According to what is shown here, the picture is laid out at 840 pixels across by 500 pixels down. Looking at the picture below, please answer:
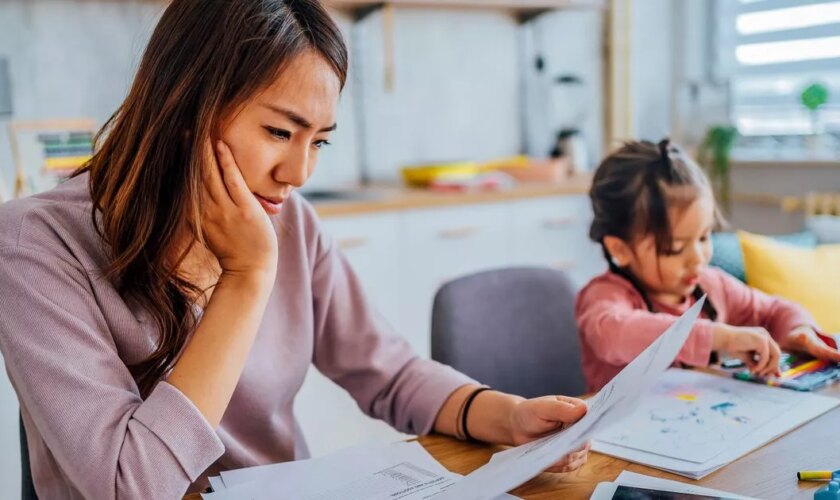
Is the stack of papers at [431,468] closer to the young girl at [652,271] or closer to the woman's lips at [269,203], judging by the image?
the woman's lips at [269,203]

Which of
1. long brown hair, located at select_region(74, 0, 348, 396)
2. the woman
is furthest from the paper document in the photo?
long brown hair, located at select_region(74, 0, 348, 396)

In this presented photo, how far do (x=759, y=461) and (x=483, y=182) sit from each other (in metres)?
2.26

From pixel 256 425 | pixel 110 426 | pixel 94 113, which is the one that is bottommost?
pixel 256 425

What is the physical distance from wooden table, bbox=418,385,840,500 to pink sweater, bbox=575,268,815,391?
32cm

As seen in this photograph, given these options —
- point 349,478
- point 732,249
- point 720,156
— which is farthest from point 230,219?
point 720,156

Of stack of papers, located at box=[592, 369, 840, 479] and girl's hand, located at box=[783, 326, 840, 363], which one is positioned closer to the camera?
stack of papers, located at box=[592, 369, 840, 479]

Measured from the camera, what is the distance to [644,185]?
1579mm

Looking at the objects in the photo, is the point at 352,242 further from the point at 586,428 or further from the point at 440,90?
the point at 586,428

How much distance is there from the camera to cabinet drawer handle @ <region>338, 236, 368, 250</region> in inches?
109

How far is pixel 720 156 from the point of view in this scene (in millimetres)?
3414

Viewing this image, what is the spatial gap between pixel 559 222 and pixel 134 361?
244cm

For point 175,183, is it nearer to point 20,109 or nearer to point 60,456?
point 60,456

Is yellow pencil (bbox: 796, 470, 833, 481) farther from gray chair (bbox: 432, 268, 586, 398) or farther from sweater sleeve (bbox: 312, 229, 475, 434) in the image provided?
gray chair (bbox: 432, 268, 586, 398)

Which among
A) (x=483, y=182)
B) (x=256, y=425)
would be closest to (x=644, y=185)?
(x=256, y=425)
